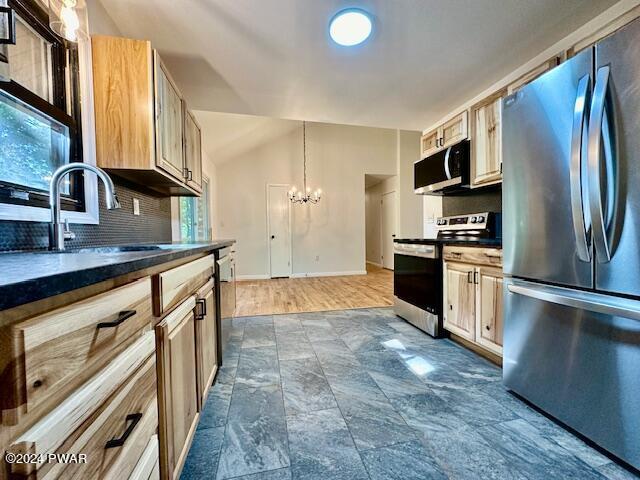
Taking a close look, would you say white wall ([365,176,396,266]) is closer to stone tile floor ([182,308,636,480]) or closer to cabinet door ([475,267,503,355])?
cabinet door ([475,267,503,355])

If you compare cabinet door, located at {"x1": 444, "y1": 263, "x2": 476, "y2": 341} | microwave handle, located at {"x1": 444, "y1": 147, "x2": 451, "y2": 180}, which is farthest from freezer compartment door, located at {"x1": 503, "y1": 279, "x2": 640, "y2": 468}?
microwave handle, located at {"x1": 444, "y1": 147, "x2": 451, "y2": 180}

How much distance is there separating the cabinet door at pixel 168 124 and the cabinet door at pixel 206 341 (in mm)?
864

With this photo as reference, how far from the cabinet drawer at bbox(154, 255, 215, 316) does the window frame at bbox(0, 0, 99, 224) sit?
62cm

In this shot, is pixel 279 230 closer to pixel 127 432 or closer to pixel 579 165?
pixel 579 165

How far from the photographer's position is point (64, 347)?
44 cm

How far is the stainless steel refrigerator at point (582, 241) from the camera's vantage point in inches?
41.9

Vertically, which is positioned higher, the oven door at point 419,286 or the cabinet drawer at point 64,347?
the cabinet drawer at point 64,347

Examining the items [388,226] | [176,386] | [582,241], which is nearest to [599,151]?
[582,241]

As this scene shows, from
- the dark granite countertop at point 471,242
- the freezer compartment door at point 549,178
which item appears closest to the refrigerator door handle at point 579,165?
the freezer compartment door at point 549,178

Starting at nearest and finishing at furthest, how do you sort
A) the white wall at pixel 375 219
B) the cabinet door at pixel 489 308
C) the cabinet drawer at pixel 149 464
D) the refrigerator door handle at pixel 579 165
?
the cabinet drawer at pixel 149 464, the refrigerator door handle at pixel 579 165, the cabinet door at pixel 489 308, the white wall at pixel 375 219

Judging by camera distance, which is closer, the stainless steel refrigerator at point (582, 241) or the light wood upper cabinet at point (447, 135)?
the stainless steel refrigerator at point (582, 241)

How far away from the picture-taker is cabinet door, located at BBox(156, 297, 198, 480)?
84 cm

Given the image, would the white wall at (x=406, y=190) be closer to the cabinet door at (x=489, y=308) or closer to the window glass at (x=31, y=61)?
the cabinet door at (x=489, y=308)

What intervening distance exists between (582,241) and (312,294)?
356cm
